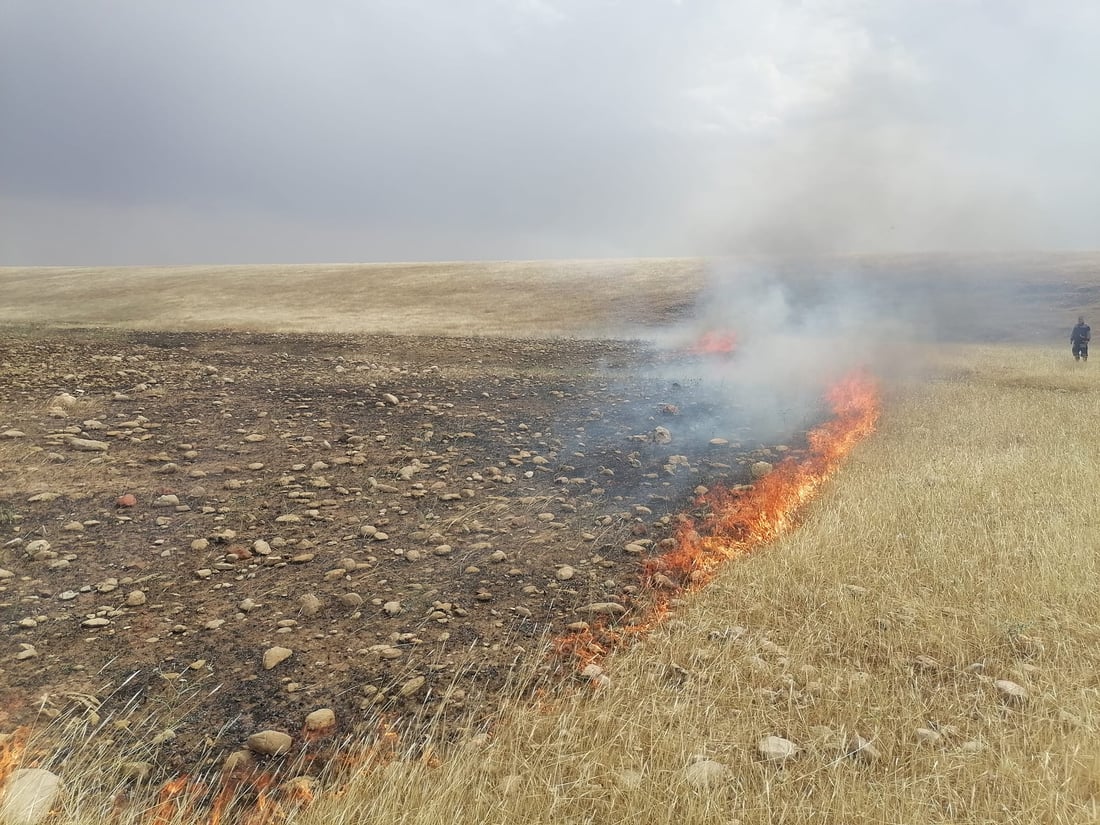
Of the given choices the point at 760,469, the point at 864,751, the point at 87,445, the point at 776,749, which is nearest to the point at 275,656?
the point at 776,749

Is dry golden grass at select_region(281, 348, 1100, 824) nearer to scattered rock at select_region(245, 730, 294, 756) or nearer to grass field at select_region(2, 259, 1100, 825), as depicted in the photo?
grass field at select_region(2, 259, 1100, 825)

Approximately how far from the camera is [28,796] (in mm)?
2859

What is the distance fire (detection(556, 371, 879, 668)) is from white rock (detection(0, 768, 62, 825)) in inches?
111

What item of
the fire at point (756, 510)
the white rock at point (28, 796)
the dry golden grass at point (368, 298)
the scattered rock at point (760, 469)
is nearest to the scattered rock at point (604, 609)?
the fire at point (756, 510)

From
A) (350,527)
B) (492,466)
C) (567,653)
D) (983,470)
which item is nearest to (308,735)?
(567,653)

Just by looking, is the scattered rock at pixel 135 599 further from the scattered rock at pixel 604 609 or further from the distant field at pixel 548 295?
the distant field at pixel 548 295

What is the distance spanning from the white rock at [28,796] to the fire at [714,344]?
17.8m

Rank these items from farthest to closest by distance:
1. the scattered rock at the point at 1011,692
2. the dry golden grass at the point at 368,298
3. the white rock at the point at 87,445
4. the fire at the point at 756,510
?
1. the dry golden grass at the point at 368,298
2. the white rock at the point at 87,445
3. the fire at the point at 756,510
4. the scattered rock at the point at 1011,692

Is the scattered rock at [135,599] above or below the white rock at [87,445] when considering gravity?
below

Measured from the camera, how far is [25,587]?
500 centimetres

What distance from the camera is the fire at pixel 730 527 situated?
477cm

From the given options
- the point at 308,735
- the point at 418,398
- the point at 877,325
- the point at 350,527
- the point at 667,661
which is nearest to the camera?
the point at 308,735

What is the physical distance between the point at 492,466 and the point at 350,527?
242 centimetres

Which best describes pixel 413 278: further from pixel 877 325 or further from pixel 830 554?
pixel 830 554
